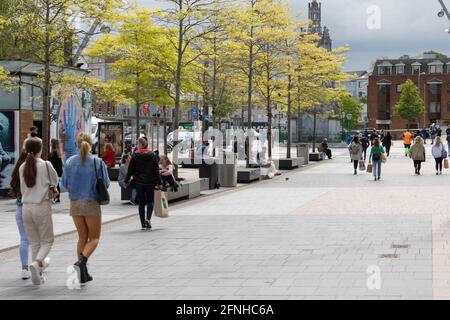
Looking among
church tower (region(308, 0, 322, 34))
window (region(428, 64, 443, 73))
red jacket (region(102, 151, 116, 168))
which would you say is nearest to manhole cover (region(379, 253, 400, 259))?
red jacket (region(102, 151, 116, 168))

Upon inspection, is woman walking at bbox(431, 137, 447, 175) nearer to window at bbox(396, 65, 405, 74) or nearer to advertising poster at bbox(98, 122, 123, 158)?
advertising poster at bbox(98, 122, 123, 158)

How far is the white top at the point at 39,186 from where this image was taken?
8945 millimetres

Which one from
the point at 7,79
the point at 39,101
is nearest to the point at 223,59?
the point at 39,101

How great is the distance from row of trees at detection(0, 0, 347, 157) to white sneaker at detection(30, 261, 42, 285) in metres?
9.85

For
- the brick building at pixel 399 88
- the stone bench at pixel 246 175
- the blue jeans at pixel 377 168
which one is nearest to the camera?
→ the stone bench at pixel 246 175

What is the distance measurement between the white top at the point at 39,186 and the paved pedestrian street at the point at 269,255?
97 centimetres

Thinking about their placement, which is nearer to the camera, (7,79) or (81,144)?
(81,144)

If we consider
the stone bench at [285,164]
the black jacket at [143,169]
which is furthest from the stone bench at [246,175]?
the black jacket at [143,169]

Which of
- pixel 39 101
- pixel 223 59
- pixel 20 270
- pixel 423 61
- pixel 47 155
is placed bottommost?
pixel 20 270

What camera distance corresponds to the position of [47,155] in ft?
61.1

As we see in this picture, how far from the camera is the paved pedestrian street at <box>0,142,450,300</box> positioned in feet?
27.1

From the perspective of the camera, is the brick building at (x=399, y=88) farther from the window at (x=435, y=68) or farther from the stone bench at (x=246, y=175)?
the stone bench at (x=246, y=175)

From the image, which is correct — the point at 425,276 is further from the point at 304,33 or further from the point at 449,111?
the point at 449,111

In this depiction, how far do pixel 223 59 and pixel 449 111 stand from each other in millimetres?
94032
